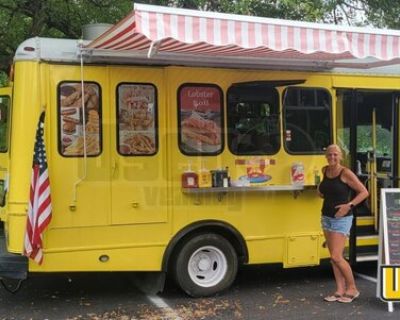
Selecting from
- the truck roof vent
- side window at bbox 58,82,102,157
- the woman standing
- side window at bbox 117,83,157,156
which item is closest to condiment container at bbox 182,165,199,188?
side window at bbox 117,83,157,156

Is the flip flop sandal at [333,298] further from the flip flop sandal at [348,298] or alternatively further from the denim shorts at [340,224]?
the denim shorts at [340,224]

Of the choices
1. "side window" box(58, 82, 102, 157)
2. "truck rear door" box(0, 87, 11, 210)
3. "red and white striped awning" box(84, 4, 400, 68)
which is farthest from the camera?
"truck rear door" box(0, 87, 11, 210)

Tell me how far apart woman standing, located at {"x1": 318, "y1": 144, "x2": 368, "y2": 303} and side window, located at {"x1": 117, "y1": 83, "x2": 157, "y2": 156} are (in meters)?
1.84

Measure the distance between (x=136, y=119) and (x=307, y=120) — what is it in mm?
2001

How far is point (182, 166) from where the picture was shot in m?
6.29

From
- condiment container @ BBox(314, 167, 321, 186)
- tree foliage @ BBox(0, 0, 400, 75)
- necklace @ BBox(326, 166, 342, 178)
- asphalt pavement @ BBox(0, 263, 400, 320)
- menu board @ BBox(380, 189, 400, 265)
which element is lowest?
asphalt pavement @ BBox(0, 263, 400, 320)

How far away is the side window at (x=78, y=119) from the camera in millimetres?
5867

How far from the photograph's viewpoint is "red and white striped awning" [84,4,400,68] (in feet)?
15.6

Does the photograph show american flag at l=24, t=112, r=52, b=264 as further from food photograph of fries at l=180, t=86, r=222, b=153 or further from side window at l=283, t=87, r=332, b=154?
side window at l=283, t=87, r=332, b=154

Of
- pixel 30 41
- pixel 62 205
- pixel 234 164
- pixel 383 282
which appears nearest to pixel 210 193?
pixel 234 164

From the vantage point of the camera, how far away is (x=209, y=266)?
Result: 21.5 ft

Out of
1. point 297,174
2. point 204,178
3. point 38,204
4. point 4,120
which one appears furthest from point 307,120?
point 4,120

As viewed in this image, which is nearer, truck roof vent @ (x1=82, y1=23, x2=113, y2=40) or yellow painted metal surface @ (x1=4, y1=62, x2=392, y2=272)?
yellow painted metal surface @ (x1=4, y1=62, x2=392, y2=272)

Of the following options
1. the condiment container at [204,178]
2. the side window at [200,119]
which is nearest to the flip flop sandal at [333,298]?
the condiment container at [204,178]
